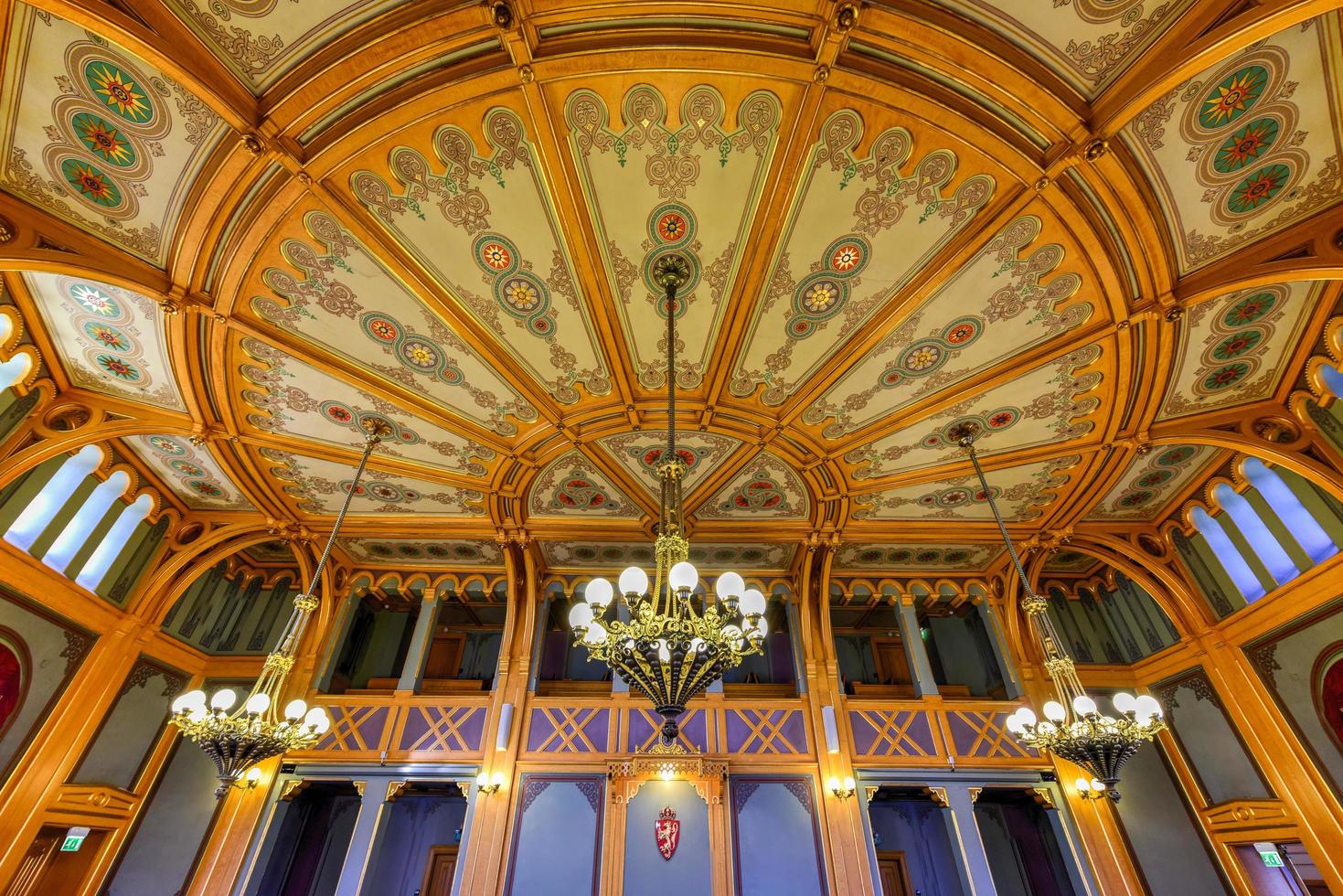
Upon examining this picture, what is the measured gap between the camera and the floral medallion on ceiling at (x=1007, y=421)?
21.0 feet

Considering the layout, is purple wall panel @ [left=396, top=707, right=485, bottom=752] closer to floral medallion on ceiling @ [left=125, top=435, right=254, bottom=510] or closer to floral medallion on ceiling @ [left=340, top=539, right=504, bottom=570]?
floral medallion on ceiling @ [left=340, top=539, right=504, bottom=570]

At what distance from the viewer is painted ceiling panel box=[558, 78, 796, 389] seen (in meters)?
4.27

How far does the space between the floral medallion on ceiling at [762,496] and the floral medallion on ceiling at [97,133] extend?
21.9ft

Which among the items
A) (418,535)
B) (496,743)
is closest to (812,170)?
(418,535)

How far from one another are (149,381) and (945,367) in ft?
30.6

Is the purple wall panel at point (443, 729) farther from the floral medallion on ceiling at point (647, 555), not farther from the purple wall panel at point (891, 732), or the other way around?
the purple wall panel at point (891, 732)

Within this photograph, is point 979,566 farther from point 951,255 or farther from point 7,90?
point 7,90

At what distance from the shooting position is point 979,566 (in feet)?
35.6

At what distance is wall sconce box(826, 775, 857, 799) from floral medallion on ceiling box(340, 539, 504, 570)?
686cm

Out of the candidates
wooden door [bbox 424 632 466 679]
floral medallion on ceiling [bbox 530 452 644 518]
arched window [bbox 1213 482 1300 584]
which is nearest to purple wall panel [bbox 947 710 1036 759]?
arched window [bbox 1213 482 1300 584]

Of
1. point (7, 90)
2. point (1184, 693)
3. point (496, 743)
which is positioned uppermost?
point (7, 90)

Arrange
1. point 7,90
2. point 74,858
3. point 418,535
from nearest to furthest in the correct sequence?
point 7,90, point 74,858, point 418,535

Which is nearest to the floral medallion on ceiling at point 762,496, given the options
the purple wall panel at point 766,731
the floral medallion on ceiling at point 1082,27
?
the purple wall panel at point 766,731

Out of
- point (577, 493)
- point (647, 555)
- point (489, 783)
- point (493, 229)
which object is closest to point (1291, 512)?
point (647, 555)
